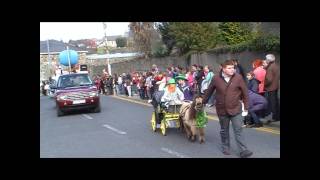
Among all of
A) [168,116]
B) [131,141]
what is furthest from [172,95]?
[131,141]

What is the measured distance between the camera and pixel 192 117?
426 inches

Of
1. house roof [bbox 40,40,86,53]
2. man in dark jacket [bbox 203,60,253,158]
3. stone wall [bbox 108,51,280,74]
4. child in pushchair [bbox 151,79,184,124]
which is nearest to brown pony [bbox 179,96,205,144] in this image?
child in pushchair [bbox 151,79,184,124]

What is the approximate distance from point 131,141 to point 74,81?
958cm

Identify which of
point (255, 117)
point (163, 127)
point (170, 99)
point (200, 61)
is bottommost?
point (163, 127)

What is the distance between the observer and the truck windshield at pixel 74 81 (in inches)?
815

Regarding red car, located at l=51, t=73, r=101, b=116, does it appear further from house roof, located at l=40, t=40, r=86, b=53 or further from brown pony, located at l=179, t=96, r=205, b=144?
house roof, located at l=40, t=40, r=86, b=53

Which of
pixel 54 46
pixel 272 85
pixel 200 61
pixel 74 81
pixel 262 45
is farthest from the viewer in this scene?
pixel 54 46

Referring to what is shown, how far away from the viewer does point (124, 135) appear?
13.2 m

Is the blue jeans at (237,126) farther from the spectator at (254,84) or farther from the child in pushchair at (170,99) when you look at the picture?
the spectator at (254,84)

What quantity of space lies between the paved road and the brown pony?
0.70 ft

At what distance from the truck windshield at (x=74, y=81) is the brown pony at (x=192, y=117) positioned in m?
9.96

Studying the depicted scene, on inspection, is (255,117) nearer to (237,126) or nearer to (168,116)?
(168,116)

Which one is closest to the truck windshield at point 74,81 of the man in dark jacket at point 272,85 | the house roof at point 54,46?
the man in dark jacket at point 272,85

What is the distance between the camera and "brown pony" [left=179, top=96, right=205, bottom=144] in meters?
10.5
